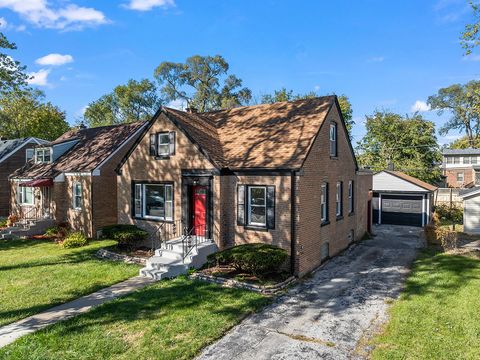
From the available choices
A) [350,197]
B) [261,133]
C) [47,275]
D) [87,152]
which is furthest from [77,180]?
[350,197]

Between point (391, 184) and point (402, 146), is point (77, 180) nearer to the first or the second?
point (391, 184)

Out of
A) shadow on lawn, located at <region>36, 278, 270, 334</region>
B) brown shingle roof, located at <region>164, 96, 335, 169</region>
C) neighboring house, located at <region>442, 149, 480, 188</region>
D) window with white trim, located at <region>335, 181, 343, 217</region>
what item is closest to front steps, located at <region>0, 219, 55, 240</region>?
brown shingle roof, located at <region>164, 96, 335, 169</region>

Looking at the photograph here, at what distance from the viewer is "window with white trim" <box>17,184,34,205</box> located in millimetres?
25234

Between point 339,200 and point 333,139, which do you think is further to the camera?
point 339,200

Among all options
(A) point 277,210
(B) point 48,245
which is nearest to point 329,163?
(A) point 277,210

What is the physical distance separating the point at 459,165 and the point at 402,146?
76.9 feet

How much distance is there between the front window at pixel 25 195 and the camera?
82.9 ft

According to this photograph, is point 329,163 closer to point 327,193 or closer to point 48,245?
point 327,193

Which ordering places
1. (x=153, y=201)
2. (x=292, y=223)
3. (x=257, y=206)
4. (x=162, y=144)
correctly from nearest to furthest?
(x=292, y=223) → (x=257, y=206) → (x=162, y=144) → (x=153, y=201)

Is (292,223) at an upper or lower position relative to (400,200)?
upper

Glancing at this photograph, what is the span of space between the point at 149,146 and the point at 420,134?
34078mm

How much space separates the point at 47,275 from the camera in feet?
43.2

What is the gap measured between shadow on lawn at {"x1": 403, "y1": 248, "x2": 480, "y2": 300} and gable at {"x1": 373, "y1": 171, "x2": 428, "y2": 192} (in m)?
11.1

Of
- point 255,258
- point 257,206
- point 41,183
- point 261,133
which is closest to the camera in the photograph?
point 255,258
